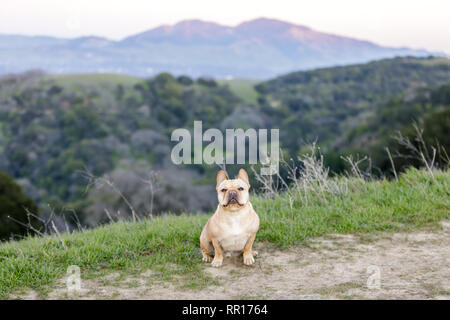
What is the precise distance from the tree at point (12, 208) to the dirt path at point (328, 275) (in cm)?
1590

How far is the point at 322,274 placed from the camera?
4.57 metres

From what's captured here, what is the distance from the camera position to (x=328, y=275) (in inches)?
179

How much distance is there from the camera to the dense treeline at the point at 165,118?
51.9 meters

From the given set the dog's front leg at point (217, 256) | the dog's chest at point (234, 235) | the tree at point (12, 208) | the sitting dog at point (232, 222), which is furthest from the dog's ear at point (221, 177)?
the tree at point (12, 208)

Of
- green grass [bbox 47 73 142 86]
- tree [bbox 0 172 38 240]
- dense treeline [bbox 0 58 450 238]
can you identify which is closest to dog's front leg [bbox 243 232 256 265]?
tree [bbox 0 172 38 240]

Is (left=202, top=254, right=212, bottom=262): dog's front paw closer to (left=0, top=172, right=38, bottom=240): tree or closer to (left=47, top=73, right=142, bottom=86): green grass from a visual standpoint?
(left=0, top=172, right=38, bottom=240): tree

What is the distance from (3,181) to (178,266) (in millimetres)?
20659

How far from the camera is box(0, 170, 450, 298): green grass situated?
15.6 feet

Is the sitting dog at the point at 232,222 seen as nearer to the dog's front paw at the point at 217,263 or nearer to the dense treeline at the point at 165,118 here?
the dog's front paw at the point at 217,263

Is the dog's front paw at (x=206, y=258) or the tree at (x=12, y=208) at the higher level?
the dog's front paw at (x=206, y=258)

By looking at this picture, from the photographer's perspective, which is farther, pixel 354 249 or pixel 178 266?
pixel 354 249

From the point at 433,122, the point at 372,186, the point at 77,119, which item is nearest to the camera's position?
the point at 372,186
